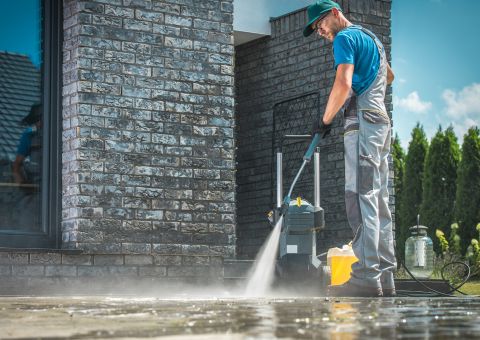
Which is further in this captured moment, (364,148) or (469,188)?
(469,188)

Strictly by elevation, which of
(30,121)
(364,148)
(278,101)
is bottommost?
(364,148)

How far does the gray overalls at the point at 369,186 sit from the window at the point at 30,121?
3.21 meters

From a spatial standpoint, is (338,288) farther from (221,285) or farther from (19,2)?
(19,2)

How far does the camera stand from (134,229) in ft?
29.7

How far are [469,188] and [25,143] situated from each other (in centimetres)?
1265

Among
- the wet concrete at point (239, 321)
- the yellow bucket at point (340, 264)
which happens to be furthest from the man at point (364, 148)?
the wet concrete at point (239, 321)

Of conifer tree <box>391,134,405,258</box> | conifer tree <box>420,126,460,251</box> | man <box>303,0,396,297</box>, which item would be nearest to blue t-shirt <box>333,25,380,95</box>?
man <box>303,0,396,297</box>

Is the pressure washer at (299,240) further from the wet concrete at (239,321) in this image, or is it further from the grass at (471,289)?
the grass at (471,289)

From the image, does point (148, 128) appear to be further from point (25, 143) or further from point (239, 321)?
point (239, 321)

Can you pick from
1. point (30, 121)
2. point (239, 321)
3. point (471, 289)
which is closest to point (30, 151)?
point (30, 121)

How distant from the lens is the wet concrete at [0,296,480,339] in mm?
3279

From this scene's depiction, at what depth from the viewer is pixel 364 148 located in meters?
6.84

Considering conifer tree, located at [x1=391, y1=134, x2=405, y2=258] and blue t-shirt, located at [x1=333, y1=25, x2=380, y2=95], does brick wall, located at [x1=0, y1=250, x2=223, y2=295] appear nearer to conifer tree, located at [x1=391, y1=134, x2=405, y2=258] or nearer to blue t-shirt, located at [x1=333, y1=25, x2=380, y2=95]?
blue t-shirt, located at [x1=333, y1=25, x2=380, y2=95]

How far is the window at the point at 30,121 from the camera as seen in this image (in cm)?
880
